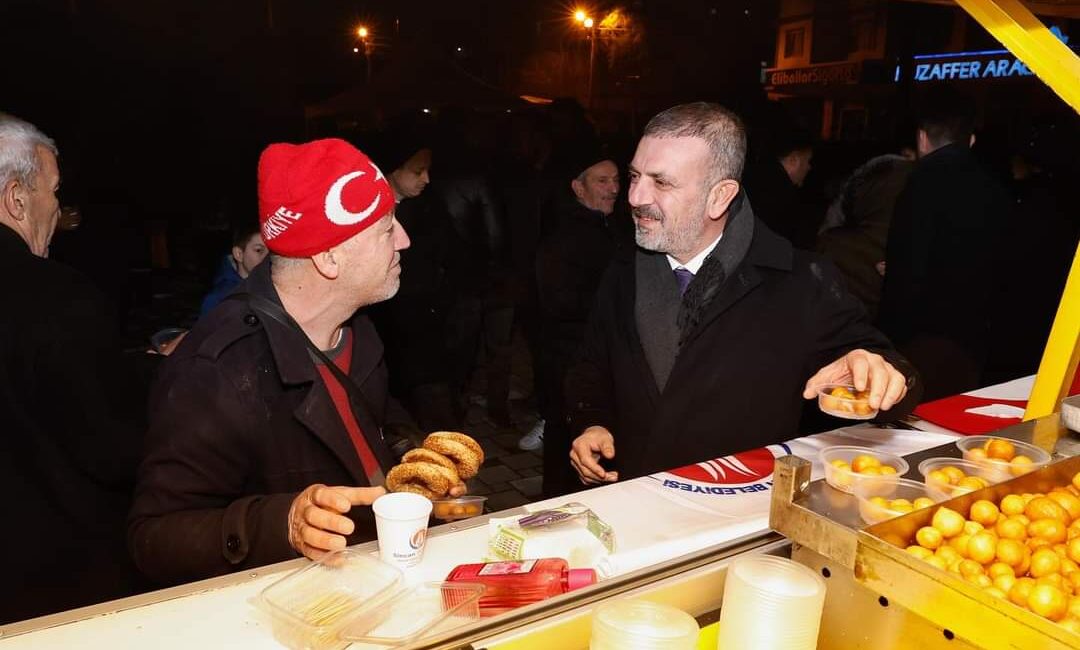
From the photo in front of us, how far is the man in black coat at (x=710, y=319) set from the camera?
279 cm

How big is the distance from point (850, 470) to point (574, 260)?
11.9 ft

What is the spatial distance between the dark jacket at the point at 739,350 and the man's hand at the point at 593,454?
0.20 meters

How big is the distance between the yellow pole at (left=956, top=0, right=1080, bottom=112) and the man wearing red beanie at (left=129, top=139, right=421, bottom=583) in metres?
1.81

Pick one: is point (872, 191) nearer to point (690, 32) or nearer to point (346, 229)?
point (346, 229)

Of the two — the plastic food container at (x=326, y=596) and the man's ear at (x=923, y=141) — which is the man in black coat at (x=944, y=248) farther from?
the plastic food container at (x=326, y=596)

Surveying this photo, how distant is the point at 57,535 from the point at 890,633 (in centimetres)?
256

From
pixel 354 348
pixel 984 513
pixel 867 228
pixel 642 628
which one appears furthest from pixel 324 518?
pixel 867 228

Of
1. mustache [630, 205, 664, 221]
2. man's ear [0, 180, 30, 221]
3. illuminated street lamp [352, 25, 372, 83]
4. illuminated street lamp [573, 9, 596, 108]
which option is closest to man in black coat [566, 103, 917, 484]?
mustache [630, 205, 664, 221]

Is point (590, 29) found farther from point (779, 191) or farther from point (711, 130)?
point (711, 130)

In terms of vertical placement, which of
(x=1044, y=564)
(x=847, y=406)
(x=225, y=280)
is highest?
(x=225, y=280)

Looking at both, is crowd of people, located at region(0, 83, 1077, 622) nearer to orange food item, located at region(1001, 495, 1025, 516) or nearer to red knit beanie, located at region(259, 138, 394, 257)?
red knit beanie, located at region(259, 138, 394, 257)

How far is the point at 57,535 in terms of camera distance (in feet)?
8.58

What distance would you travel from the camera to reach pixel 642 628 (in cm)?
121

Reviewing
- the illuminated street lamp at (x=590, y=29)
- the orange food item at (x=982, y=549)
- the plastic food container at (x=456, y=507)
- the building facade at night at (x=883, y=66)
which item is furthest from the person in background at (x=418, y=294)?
the illuminated street lamp at (x=590, y=29)
